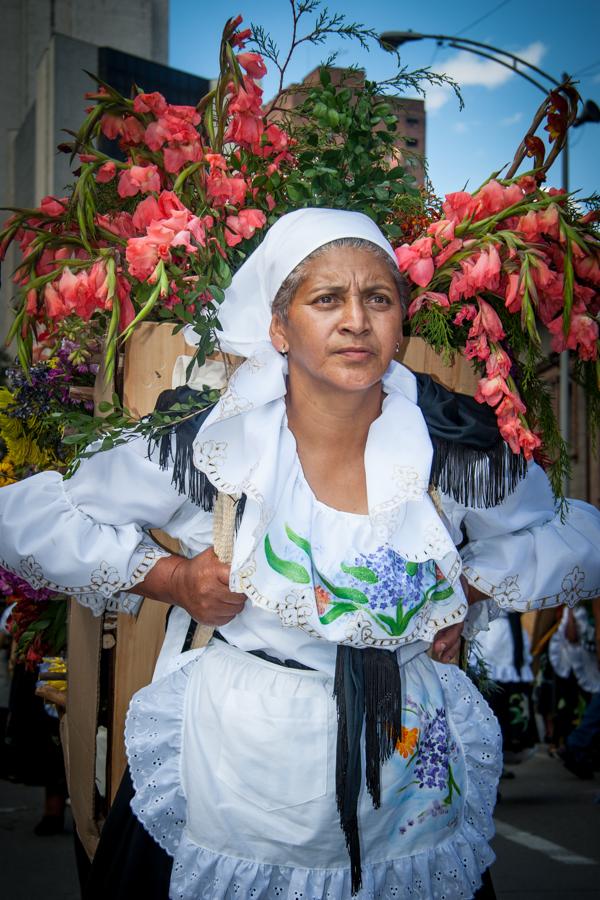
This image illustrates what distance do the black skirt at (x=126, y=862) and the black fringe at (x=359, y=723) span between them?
474 millimetres

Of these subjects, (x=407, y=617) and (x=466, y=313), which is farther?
(x=466, y=313)

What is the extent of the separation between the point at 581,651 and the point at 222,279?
7.39 m

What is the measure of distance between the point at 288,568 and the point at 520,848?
4.62 meters

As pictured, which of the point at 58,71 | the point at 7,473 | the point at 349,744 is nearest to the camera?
the point at 349,744

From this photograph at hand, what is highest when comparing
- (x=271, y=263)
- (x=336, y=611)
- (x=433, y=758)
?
(x=271, y=263)

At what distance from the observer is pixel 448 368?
3.06m

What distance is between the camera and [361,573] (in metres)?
2.57

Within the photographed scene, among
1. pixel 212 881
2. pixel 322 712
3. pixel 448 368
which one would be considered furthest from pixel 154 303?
pixel 212 881

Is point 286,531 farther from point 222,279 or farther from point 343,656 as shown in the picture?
point 222,279

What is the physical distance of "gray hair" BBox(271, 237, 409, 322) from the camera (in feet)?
8.74

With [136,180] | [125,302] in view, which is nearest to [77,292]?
[125,302]

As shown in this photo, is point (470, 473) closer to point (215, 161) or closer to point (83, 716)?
point (215, 161)

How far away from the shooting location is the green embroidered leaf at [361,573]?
256 cm

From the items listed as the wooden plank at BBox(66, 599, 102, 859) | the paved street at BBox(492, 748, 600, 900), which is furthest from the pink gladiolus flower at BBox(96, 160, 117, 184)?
the paved street at BBox(492, 748, 600, 900)
